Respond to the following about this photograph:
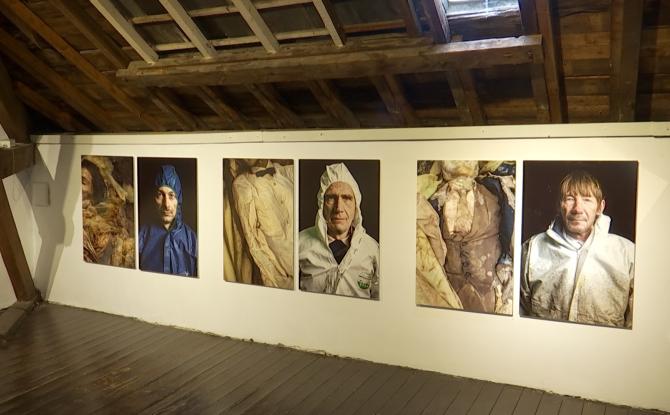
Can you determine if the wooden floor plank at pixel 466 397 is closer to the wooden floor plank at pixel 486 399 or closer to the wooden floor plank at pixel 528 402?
the wooden floor plank at pixel 486 399

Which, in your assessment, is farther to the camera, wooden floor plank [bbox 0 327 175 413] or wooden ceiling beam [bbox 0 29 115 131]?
wooden ceiling beam [bbox 0 29 115 131]

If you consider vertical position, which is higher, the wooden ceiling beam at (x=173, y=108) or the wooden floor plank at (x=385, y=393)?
the wooden ceiling beam at (x=173, y=108)

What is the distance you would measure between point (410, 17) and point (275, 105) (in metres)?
1.72

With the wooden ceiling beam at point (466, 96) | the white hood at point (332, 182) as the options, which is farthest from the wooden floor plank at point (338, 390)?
the wooden ceiling beam at point (466, 96)

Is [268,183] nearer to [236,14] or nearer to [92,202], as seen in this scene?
[236,14]

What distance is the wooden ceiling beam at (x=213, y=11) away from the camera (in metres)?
4.05

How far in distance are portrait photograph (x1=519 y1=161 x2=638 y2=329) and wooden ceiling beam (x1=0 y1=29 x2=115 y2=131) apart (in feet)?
14.5

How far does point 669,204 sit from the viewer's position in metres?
3.87

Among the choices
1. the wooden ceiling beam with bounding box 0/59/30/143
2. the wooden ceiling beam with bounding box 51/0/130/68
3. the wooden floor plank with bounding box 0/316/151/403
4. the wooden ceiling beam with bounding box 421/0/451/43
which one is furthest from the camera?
the wooden ceiling beam with bounding box 0/59/30/143

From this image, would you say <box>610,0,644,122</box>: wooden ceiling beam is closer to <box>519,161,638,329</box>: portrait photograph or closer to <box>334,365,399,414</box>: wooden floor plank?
<box>519,161,638,329</box>: portrait photograph

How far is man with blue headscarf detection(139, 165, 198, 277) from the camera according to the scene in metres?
5.79

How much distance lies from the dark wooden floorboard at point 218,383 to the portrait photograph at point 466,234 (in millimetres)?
688

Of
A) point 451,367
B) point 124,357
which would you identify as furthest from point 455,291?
point 124,357

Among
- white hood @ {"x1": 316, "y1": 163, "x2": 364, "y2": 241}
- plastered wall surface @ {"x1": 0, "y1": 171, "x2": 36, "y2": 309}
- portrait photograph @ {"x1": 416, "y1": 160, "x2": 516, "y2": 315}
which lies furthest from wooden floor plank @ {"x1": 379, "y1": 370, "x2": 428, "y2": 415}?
plastered wall surface @ {"x1": 0, "y1": 171, "x2": 36, "y2": 309}
